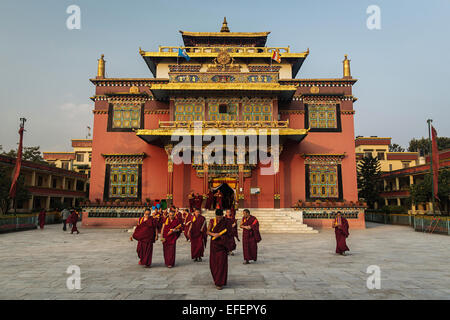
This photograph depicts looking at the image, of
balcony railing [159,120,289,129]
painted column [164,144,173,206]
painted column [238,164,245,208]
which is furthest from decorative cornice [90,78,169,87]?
painted column [238,164,245,208]

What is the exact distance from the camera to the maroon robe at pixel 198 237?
330 inches

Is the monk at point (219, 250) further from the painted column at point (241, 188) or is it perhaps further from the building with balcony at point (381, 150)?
the building with balcony at point (381, 150)

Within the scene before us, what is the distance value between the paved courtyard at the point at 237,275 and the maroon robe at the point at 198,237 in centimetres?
32

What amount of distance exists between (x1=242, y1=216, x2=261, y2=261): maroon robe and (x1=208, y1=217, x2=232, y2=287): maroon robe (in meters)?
2.25

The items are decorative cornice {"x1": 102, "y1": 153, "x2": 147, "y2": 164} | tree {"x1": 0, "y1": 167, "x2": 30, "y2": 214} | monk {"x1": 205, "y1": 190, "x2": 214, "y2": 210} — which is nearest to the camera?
tree {"x1": 0, "y1": 167, "x2": 30, "y2": 214}

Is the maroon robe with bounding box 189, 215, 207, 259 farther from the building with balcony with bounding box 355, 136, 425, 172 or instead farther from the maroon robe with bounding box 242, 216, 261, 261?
the building with balcony with bounding box 355, 136, 425, 172

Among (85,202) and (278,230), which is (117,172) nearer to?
(85,202)

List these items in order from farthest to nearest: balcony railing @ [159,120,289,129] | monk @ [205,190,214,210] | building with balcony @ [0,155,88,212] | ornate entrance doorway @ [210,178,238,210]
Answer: building with balcony @ [0,155,88,212]
ornate entrance doorway @ [210,178,238,210]
monk @ [205,190,214,210]
balcony railing @ [159,120,289,129]

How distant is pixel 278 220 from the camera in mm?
17266

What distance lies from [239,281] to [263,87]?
50.2ft

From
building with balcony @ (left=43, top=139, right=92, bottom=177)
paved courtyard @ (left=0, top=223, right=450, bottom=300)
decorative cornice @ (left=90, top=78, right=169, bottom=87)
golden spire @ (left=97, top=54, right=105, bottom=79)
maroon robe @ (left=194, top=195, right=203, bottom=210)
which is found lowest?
paved courtyard @ (left=0, top=223, right=450, bottom=300)

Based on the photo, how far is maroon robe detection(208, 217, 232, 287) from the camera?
18.2 feet
